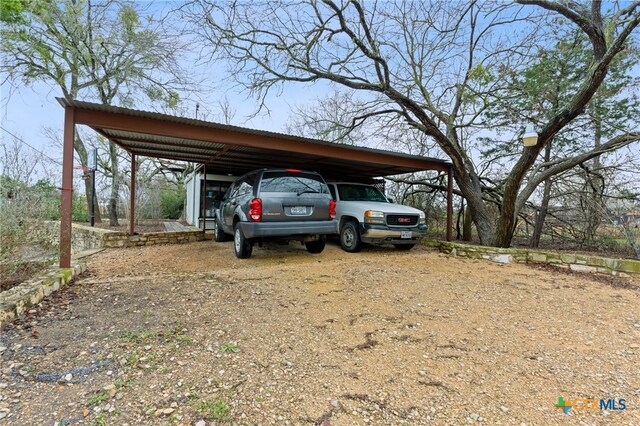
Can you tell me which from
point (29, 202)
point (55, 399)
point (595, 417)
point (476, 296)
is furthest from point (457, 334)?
point (29, 202)

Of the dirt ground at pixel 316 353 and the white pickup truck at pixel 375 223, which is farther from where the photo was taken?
the white pickup truck at pixel 375 223

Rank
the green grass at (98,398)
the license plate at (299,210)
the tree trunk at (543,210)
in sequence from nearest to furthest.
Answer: the green grass at (98,398)
the license plate at (299,210)
the tree trunk at (543,210)

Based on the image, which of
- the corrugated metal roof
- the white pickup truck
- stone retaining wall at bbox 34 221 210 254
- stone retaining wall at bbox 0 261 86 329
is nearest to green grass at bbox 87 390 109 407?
stone retaining wall at bbox 0 261 86 329

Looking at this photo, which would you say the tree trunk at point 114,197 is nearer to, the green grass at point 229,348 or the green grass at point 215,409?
the green grass at point 229,348

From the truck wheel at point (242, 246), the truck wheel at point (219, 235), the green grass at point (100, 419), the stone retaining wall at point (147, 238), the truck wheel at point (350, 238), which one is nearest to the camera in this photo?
the green grass at point (100, 419)

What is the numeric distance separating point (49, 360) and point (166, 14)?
7.47 m

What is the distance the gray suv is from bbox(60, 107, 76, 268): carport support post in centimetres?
249

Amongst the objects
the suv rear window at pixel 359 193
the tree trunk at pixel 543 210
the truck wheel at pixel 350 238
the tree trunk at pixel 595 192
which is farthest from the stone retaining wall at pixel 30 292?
the tree trunk at pixel 543 210

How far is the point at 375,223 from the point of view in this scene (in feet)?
21.5

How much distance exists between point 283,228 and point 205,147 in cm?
332

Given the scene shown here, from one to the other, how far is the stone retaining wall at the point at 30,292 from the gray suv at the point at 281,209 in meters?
2.57

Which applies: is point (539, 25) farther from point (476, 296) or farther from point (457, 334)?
point (457, 334)

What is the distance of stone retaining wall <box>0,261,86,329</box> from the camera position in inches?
113

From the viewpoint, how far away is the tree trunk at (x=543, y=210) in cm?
813
